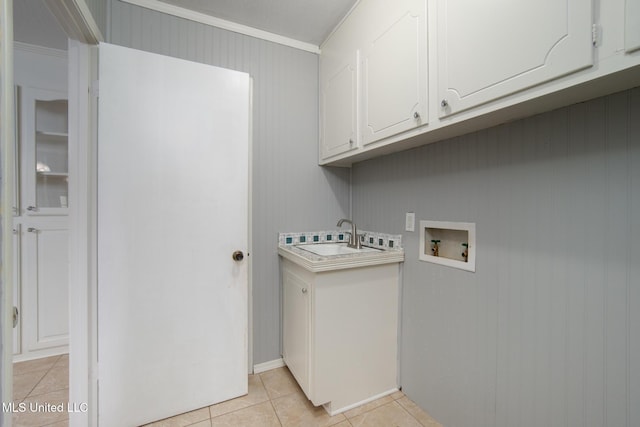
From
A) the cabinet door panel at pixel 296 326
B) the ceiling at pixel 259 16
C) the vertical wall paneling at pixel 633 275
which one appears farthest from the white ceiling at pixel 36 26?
the vertical wall paneling at pixel 633 275

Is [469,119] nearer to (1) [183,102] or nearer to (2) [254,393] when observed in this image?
(1) [183,102]

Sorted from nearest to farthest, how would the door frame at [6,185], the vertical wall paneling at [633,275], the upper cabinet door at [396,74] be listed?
1. the door frame at [6,185]
2. the vertical wall paneling at [633,275]
3. the upper cabinet door at [396,74]

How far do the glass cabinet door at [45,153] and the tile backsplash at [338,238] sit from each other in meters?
1.85

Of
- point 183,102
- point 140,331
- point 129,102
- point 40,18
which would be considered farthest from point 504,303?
point 40,18

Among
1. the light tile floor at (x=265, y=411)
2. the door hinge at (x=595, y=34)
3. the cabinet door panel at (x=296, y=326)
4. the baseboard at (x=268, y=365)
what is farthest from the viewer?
the baseboard at (x=268, y=365)

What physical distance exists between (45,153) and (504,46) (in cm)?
316

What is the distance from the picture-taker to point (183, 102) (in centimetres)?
147

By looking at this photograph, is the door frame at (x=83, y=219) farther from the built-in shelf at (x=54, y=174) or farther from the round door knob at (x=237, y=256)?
the built-in shelf at (x=54, y=174)

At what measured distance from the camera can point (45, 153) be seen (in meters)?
2.14

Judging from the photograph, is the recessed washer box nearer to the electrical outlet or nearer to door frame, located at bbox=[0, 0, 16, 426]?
the electrical outlet

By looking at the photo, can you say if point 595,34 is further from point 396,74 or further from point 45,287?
point 45,287

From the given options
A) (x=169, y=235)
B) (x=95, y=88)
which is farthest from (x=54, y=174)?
(x=169, y=235)

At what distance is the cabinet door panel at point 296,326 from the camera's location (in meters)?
1.54

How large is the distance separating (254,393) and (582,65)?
7.10ft
